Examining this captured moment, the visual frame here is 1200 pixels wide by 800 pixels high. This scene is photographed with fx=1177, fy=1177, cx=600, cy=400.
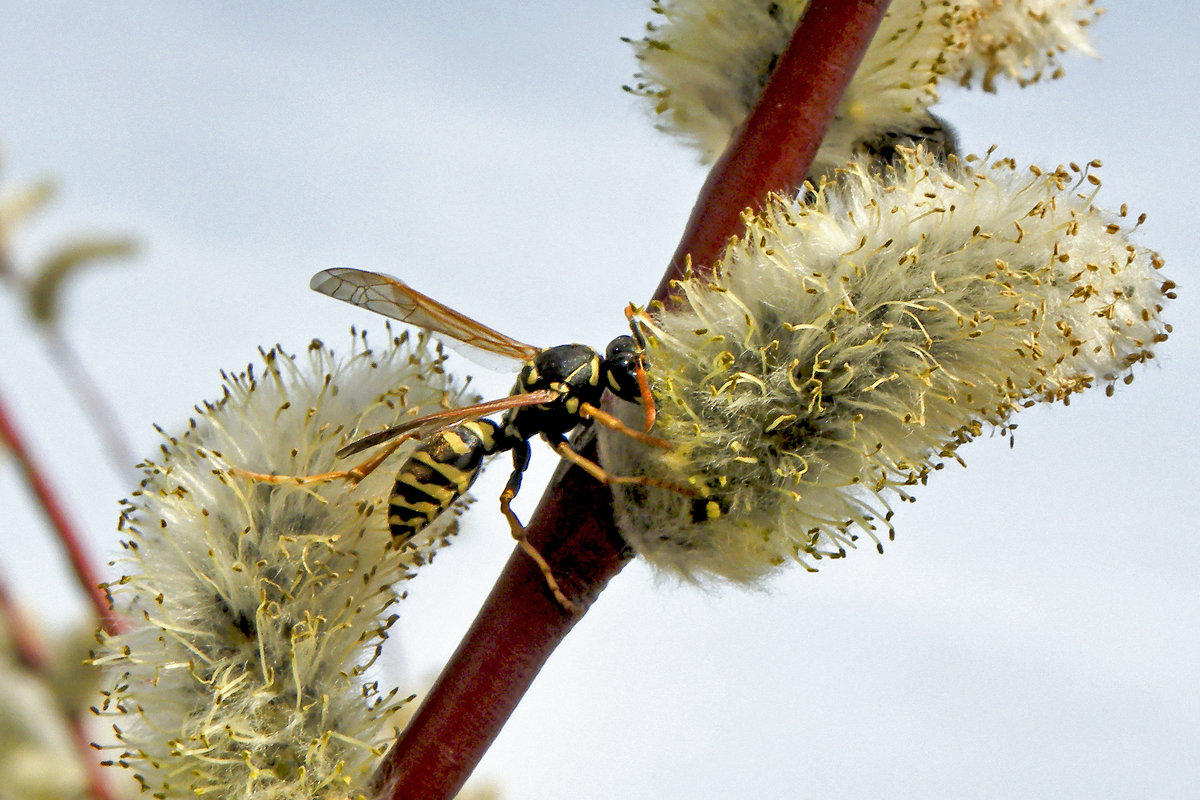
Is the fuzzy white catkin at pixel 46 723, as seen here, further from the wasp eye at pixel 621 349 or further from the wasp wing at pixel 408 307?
the wasp eye at pixel 621 349

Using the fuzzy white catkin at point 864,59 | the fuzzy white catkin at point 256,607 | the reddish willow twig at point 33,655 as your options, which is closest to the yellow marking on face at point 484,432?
the fuzzy white catkin at point 256,607

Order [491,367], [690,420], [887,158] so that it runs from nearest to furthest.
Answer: [690,420], [887,158], [491,367]

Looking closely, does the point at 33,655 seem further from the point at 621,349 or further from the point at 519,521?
the point at 621,349

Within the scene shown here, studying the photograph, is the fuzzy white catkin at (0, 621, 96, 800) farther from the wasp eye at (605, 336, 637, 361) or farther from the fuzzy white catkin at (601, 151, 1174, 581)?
the fuzzy white catkin at (601, 151, 1174, 581)

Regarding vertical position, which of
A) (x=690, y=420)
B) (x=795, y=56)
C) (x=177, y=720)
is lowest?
(x=177, y=720)

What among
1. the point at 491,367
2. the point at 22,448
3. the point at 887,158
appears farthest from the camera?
the point at 22,448

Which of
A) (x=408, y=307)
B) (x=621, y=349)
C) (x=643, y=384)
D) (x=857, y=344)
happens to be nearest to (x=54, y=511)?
(x=408, y=307)

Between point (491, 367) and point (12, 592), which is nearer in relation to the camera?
point (491, 367)

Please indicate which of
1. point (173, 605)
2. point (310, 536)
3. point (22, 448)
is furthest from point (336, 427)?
point (22, 448)

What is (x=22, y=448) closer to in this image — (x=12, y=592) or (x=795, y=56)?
(x=12, y=592)

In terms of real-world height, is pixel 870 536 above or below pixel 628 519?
above
